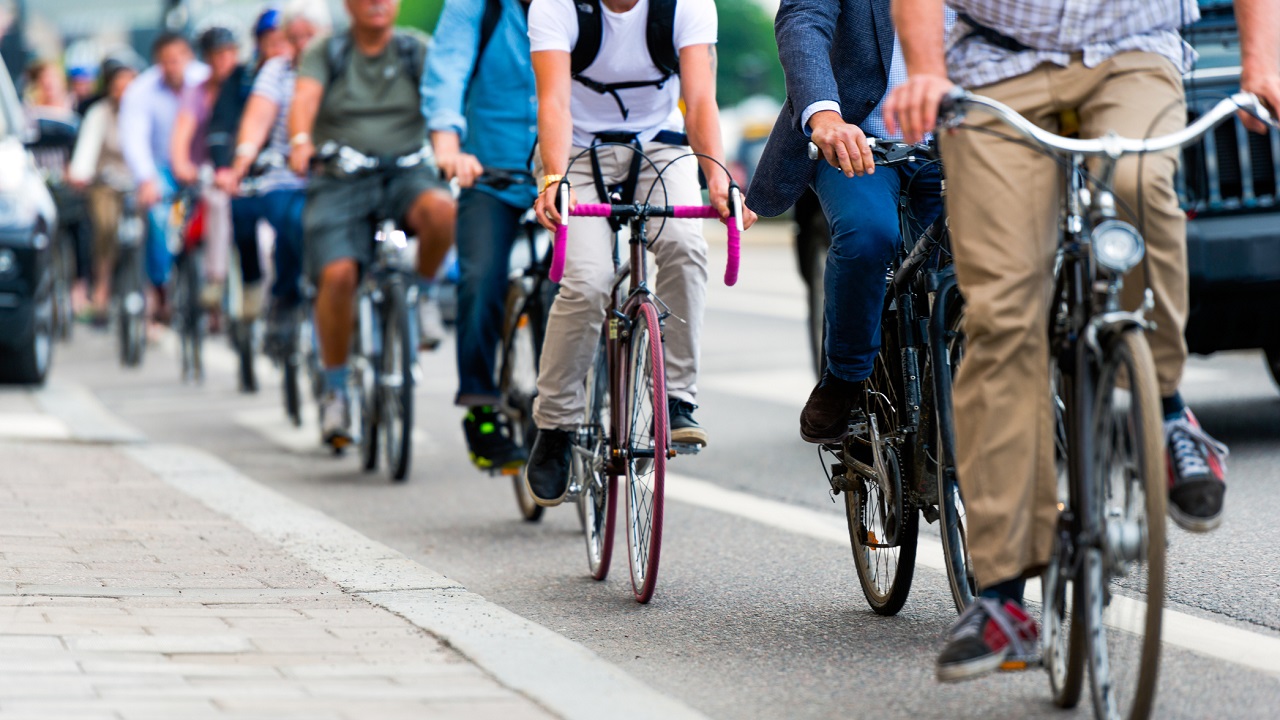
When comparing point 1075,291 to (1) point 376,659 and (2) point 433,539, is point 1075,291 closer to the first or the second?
(1) point 376,659

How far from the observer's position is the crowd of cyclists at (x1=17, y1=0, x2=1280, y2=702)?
3.86 metres

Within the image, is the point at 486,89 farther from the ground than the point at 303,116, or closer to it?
farther from the ground

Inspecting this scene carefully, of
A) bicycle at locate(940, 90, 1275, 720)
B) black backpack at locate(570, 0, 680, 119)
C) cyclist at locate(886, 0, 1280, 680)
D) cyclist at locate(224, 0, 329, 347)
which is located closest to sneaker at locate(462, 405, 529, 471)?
black backpack at locate(570, 0, 680, 119)

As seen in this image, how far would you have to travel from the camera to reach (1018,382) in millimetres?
3873

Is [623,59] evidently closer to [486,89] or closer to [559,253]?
[559,253]

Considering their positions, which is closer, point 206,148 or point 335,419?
point 335,419

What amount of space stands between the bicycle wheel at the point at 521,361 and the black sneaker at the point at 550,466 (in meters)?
0.84

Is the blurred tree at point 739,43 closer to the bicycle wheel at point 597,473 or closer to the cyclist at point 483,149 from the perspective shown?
the cyclist at point 483,149

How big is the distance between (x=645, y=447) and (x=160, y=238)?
939 cm

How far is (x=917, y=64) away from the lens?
392cm

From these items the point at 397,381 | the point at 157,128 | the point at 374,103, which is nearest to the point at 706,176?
the point at 397,381

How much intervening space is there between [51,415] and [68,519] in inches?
158

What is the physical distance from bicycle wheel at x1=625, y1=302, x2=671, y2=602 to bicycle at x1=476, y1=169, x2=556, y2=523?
1.26 metres

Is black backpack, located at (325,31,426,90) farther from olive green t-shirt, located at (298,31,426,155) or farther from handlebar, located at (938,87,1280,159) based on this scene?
handlebar, located at (938,87,1280,159)
